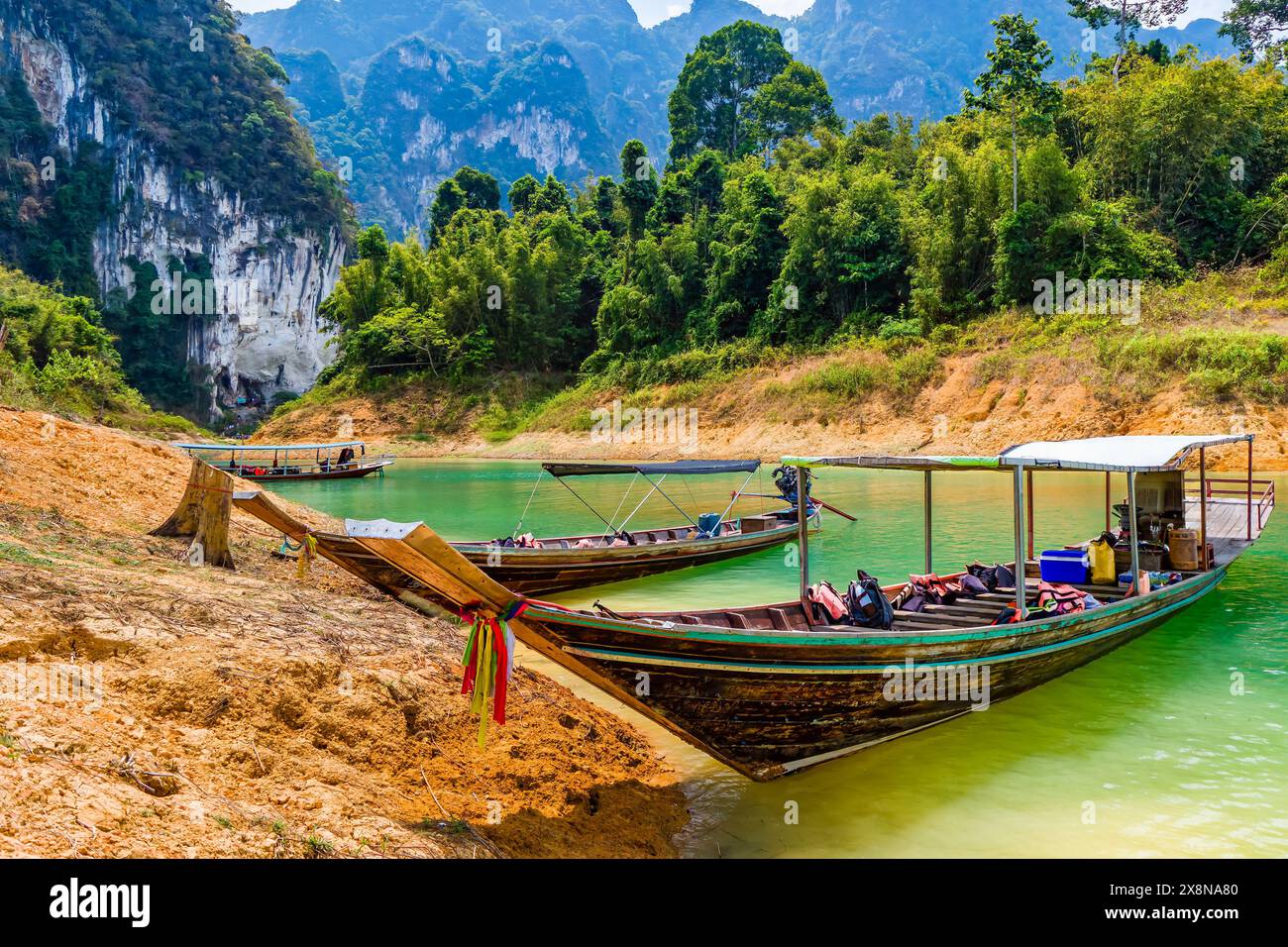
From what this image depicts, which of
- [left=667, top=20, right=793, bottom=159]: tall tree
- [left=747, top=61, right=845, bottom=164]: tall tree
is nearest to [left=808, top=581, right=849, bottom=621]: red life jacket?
[left=747, top=61, right=845, bottom=164]: tall tree

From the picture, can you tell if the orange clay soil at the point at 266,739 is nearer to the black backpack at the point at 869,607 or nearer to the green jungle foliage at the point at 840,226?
the black backpack at the point at 869,607

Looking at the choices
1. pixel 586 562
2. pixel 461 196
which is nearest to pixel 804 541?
pixel 586 562

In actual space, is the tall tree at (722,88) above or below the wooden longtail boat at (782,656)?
above

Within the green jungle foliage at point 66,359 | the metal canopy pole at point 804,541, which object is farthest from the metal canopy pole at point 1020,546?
the green jungle foliage at point 66,359

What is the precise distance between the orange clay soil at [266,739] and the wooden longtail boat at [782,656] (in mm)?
706

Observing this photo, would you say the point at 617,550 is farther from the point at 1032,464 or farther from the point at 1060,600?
the point at 1032,464

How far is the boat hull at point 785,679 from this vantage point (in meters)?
5.30

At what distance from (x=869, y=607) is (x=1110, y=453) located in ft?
13.6

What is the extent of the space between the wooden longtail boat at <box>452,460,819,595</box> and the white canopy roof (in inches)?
208

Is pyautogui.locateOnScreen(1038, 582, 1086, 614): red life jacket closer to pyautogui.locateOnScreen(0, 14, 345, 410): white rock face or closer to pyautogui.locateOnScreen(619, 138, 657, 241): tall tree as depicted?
pyautogui.locateOnScreen(619, 138, 657, 241): tall tree

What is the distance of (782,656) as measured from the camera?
5637 mm

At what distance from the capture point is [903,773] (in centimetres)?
618

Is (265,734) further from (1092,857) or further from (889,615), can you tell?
(889,615)

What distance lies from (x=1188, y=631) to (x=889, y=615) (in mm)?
5069
